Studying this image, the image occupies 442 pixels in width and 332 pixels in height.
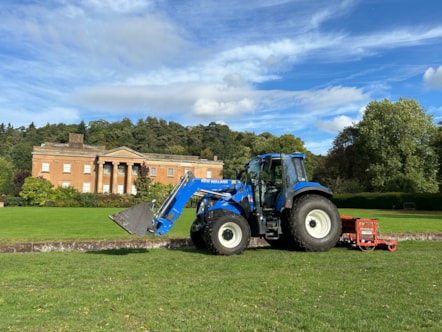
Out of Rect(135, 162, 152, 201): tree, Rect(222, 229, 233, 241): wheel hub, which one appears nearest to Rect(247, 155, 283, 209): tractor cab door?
Rect(222, 229, 233, 241): wheel hub

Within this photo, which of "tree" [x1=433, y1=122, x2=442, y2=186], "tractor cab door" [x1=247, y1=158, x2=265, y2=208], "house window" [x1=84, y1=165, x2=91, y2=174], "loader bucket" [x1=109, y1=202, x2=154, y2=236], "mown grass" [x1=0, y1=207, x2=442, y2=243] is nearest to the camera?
"loader bucket" [x1=109, y1=202, x2=154, y2=236]

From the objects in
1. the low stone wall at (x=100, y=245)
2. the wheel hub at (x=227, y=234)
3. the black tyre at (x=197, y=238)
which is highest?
the wheel hub at (x=227, y=234)

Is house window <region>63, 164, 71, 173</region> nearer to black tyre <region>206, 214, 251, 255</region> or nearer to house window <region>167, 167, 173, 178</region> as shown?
house window <region>167, 167, 173, 178</region>

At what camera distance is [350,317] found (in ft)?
16.5

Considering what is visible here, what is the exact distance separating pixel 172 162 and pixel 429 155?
42203 mm

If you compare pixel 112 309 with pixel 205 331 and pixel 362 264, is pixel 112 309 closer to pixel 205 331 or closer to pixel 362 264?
pixel 205 331

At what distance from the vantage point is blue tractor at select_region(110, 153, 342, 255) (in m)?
10.7

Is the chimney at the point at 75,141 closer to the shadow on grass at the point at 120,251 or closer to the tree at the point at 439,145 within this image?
the tree at the point at 439,145

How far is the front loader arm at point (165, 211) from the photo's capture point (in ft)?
33.6

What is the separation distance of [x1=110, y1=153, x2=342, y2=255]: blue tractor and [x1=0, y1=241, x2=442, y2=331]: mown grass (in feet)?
3.02

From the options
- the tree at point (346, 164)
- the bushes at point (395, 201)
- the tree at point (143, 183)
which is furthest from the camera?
the tree at point (143, 183)

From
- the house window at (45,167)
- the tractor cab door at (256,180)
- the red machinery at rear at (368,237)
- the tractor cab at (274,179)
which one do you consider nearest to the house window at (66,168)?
the house window at (45,167)

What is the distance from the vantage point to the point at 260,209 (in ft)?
37.6

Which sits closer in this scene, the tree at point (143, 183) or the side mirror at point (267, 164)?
the side mirror at point (267, 164)
